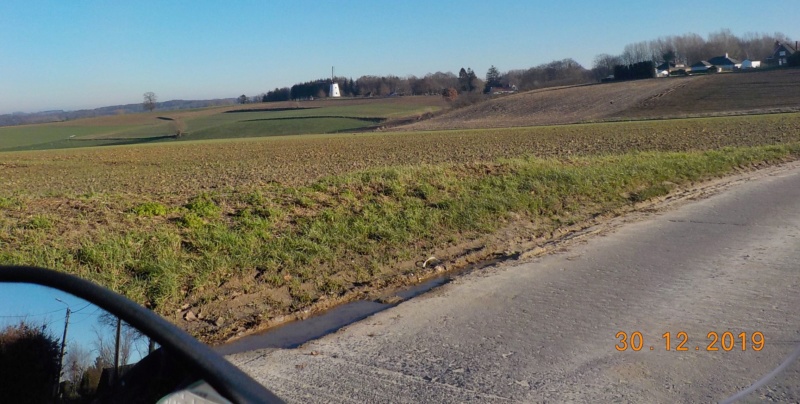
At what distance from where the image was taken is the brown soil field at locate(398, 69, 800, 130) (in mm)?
61906

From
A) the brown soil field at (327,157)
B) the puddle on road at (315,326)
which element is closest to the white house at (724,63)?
the brown soil field at (327,157)

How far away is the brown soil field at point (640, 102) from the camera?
61.9 meters

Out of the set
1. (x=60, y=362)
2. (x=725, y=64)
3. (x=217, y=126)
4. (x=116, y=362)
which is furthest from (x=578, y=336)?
(x=725, y=64)

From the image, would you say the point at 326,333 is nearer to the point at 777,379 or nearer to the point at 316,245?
the point at 316,245

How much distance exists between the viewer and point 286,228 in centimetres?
880

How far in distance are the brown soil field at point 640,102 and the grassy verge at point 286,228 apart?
49.2 metres

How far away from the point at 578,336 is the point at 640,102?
70.3 metres

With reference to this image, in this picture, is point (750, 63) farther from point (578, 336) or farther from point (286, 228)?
point (578, 336)

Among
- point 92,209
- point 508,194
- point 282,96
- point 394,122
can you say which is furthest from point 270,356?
point 282,96

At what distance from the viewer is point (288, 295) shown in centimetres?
694

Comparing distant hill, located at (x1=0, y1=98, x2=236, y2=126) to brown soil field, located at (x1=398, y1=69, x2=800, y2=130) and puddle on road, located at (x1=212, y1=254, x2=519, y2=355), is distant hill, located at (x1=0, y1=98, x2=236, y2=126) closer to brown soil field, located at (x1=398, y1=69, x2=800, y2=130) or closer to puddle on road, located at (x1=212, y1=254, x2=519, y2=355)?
brown soil field, located at (x1=398, y1=69, x2=800, y2=130)

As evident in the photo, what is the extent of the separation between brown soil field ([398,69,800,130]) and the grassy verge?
161 feet
